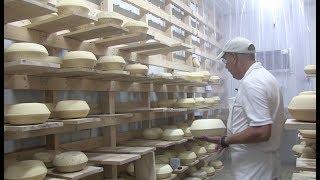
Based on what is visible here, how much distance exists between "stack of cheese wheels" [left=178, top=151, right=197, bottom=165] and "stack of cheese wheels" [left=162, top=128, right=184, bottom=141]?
0.30m

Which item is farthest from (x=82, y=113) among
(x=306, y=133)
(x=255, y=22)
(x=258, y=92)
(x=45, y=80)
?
(x=255, y=22)

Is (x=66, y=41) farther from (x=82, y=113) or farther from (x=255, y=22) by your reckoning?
(x=255, y=22)

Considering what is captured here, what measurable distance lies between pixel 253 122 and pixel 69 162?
1102mm

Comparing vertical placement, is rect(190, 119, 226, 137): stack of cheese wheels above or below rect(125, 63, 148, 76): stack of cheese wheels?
below

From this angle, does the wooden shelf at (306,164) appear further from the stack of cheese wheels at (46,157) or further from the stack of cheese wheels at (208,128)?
the stack of cheese wheels at (46,157)

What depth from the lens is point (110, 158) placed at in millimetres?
2312

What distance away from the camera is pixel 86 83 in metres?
2.53

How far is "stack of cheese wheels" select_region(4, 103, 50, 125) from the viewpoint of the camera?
1641 millimetres

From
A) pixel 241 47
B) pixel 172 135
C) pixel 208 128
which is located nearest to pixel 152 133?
pixel 172 135

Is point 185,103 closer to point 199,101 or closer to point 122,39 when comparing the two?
point 199,101

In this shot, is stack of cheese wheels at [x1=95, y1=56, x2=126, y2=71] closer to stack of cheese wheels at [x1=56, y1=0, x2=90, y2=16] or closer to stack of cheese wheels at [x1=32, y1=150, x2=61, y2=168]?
stack of cheese wheels at [x1=56, y1=0, x2=90, y2=16]

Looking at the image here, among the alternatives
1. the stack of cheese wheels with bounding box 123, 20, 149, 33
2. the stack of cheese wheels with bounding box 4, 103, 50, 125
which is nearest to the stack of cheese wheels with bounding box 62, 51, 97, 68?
the stack of cheese wheels with bounding box 4, 103, 50, 125

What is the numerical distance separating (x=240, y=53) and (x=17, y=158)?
5.19 ft

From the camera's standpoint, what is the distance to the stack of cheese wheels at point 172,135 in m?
3.45
